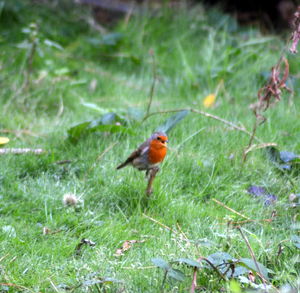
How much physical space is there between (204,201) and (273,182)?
0.55 meters

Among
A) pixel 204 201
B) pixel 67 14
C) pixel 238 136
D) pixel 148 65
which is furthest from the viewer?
pixel 67 14

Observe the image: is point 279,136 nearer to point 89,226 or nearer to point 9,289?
point 89,226

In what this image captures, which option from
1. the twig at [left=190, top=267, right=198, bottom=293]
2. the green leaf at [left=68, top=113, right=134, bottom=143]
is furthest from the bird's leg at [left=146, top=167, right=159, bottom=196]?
the twig at [left=190, top=267, right=198, bottom=293]

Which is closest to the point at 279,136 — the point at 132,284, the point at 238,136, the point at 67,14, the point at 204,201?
the point at 238,136

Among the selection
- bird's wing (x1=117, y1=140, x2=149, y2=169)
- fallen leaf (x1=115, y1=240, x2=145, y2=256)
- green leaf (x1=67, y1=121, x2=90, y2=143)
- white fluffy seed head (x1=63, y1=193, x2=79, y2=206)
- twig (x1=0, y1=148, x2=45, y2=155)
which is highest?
bird's wing (x1=117, y1=140, x2=149, y2=169)

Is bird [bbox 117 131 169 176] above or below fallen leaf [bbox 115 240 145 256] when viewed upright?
above

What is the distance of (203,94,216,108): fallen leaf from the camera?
5.46 m

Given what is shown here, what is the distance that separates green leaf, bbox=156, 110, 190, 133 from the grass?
0.34 feet

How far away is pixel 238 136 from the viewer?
460 cm

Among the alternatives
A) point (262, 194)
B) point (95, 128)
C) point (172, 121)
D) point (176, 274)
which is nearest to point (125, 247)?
point (176, 274)

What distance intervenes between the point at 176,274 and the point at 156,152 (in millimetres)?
1397

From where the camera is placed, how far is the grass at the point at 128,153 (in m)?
3.02

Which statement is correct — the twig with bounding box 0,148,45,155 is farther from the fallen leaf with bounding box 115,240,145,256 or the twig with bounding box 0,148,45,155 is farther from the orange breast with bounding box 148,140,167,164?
the fallen leaf with bounding box 115,240,145,256

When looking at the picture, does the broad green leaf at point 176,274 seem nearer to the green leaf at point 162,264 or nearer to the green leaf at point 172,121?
the green leaf at point 162,264
